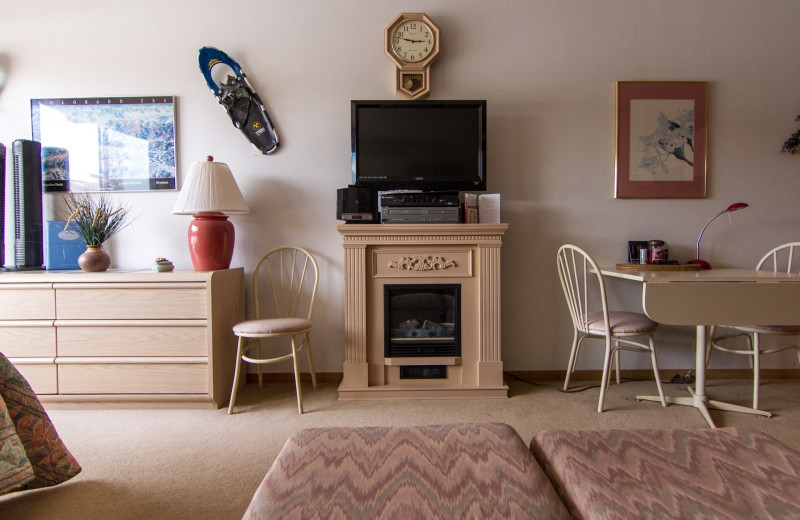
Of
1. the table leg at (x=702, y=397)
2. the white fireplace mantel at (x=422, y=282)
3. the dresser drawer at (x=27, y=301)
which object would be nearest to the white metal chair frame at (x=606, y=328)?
the table leg at (x=702, y=397)

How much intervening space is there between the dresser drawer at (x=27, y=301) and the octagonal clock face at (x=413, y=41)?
235 centimetres

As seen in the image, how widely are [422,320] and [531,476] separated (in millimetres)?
1651

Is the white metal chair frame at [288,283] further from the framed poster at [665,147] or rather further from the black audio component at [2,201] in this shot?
the framed poster at [665,147]

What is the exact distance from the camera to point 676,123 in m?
2.68

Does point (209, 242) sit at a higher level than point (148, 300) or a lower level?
higher

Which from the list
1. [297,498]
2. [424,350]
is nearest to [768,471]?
[297,498]

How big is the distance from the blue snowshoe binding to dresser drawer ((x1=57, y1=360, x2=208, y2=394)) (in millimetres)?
1372

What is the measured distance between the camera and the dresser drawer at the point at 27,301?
7.32 ft

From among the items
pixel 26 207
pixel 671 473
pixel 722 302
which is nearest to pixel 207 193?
pixel 26 207

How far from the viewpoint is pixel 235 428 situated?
201 centimetres

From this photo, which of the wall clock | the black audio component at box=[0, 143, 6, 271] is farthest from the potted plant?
the wall clock

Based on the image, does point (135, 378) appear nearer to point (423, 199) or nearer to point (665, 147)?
point (423, 199)

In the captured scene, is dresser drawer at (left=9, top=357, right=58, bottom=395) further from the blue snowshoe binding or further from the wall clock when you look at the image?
the wall clock

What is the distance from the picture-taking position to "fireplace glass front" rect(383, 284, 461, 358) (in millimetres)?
2396
